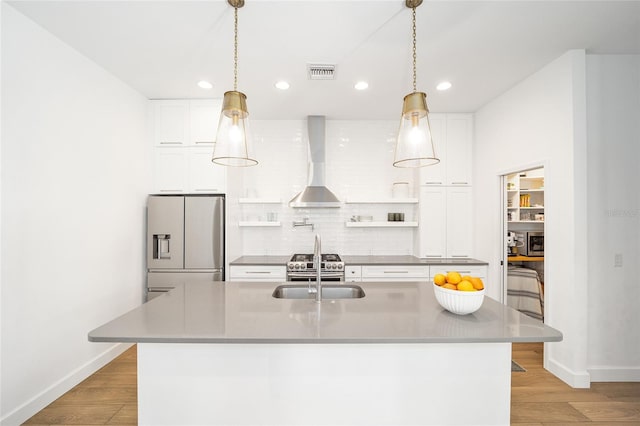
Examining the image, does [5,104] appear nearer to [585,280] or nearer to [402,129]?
[402,129]

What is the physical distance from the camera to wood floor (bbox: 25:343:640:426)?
2328 mm

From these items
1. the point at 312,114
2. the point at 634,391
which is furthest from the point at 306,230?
the point at 634,391

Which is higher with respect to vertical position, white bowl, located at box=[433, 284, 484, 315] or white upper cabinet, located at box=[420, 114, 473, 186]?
white upper cabinet, located at box=[420, 114, 473, 186]

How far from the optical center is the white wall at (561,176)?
8.99 feet

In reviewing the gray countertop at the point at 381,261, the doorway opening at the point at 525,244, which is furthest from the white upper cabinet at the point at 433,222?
the doorway opening at the point at 525,244

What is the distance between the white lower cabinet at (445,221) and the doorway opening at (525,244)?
57 cm

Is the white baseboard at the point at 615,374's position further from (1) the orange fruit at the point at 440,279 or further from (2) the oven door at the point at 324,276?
(2) the oven door at the point at 324,276

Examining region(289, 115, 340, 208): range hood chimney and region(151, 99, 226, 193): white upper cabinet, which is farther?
region(289, 115, 340, 208): range hood chimney

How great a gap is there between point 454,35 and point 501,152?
176 cm

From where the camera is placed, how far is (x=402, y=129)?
194 centimetres

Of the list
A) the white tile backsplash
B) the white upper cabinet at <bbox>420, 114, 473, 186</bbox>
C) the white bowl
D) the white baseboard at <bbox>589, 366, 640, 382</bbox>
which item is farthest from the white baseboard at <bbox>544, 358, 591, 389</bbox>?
the white upper cabinet at <bbox>420, 114, 473, 186</bbox>

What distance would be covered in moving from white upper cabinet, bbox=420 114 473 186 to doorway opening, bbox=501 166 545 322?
2.30 feet

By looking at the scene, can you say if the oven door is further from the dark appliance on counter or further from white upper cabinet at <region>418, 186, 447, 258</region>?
the dark appliance on counter

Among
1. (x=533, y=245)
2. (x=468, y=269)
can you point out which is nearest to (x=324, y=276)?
(x=468, y=269)
